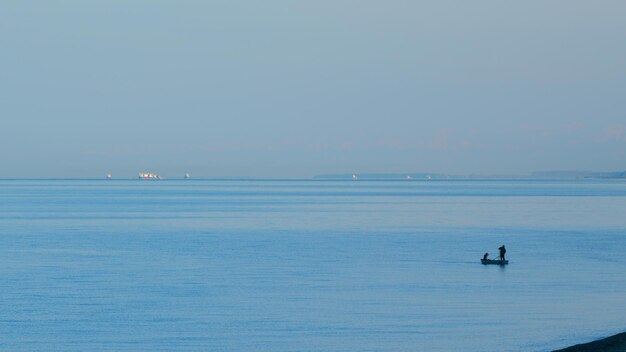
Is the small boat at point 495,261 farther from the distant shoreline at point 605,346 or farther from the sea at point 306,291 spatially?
the distant shoreline at point 605,346

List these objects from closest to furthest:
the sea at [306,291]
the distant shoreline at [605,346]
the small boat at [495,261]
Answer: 1. the distant shoreline at [605,346]
2. the sea at [306,291]
3. the small boat at [495,261]

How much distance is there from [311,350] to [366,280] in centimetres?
1443

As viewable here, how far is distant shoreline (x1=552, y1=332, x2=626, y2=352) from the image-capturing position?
22.7 metres

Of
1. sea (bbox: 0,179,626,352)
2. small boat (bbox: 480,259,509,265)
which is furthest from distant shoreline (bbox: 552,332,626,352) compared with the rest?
small boat (bbox: 480,259,509,265)

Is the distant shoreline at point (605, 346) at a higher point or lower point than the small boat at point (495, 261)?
lower

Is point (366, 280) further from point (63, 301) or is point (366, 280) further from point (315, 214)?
point (315, 214)

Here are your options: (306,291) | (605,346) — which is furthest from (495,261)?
(605,346)

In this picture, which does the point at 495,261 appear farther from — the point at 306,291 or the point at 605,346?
the point at 605,346

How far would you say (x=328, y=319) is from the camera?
29.4m

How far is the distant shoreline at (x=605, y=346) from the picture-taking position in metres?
22.7

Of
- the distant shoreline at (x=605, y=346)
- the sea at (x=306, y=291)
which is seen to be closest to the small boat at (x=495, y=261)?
the sea at (x=306, y=291)

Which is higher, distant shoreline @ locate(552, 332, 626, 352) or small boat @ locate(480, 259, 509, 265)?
small boat @ locate(480, 259, 509, 265)

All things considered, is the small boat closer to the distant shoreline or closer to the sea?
the sea

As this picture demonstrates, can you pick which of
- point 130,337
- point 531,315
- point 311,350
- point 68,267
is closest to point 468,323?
point 531,315
